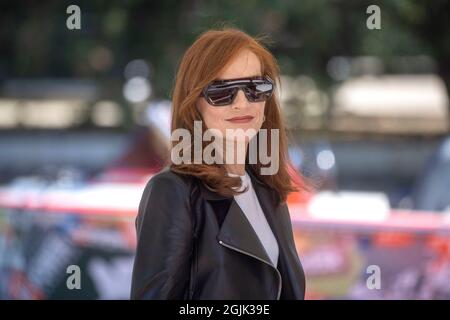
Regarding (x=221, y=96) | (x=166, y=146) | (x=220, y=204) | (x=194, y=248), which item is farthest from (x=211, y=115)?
(x=166, y=146)

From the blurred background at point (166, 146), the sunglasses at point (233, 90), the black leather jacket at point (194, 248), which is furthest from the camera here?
the blurred background at point (166, 146)

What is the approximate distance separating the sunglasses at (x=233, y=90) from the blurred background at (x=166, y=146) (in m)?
2.64

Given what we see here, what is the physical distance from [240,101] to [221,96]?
0.05 metres

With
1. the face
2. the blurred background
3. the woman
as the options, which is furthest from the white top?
the blurred background

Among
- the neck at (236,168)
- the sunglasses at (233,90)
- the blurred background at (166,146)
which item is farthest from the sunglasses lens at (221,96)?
the blurred background at (166,146)

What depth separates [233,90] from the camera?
1861mm

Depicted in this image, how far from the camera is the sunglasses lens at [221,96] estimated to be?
185cm

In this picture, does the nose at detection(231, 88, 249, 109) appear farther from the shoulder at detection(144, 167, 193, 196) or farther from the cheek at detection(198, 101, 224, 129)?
the shoulder at detection(144, 167, 193, 196)

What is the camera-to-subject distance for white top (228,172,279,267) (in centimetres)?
187

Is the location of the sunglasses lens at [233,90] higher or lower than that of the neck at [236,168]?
higher

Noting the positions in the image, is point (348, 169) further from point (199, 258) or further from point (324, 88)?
point (199, 258)

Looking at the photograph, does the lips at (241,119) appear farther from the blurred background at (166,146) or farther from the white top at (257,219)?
the blurred background at (166,146)

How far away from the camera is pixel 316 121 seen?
10.4 m

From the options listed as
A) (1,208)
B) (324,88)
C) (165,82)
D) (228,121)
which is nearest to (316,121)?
(324,88)
